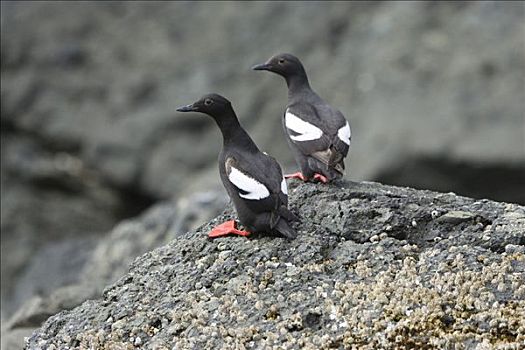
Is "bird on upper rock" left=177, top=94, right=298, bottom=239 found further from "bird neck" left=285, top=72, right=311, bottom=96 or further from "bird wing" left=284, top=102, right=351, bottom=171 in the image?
"bird neck" left=285, top=72, right=311, bottom=96

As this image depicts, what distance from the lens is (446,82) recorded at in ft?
50.0

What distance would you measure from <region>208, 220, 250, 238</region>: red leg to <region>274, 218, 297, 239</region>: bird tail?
248 millimetres

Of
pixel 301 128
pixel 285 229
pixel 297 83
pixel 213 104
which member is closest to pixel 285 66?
pixel 297 83

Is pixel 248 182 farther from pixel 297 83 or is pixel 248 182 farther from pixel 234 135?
pixel 297 83

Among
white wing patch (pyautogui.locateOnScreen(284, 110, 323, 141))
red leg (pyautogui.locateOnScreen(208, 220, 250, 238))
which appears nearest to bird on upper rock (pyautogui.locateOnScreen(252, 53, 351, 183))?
white wing patch (pyautogui.locateOnScreen(284, 110, 323, 141))

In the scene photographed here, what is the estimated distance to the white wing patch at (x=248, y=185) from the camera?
7145 mm

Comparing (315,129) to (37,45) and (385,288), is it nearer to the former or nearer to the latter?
(385,288)

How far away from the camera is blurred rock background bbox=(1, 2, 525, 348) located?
47.6 ft

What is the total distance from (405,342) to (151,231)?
22.3 ft

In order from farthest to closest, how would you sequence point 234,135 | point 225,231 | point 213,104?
point 213,104 → point 234,135 → point 225,231

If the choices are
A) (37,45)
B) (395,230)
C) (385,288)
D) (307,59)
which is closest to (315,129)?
(395,230)

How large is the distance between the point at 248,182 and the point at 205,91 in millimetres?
9645

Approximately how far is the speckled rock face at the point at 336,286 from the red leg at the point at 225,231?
0.19 feet

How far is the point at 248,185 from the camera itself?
7266mm
